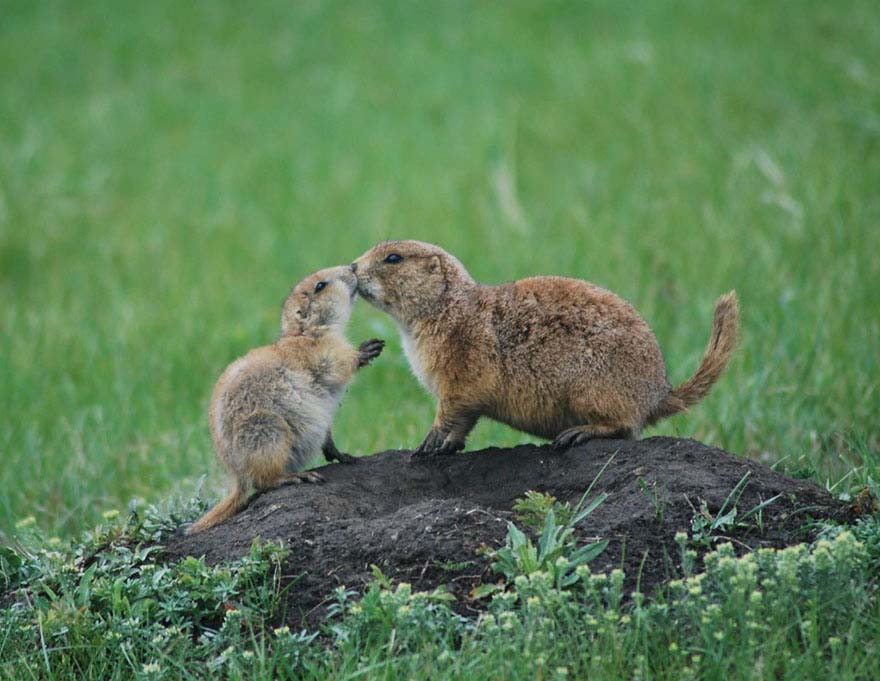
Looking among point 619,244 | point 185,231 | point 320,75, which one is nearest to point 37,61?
point 320,75

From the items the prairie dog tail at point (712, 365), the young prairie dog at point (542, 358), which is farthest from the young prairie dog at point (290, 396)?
the prairie dog tail at point (712, 365)

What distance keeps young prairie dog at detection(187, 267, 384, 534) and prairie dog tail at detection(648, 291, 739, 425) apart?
4.45ft

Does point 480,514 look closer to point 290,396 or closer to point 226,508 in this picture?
point 290,396

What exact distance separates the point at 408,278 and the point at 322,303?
439 millimetres

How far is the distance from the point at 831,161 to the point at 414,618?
7.76 m

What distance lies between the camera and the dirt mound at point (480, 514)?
438 centimetres

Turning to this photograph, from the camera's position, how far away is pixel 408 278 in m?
5.79

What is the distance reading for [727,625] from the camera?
12.5ft

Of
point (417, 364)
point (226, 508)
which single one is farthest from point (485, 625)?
point (417, 364)

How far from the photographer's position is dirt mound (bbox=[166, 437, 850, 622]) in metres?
4.38

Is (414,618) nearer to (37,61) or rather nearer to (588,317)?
(588,317)

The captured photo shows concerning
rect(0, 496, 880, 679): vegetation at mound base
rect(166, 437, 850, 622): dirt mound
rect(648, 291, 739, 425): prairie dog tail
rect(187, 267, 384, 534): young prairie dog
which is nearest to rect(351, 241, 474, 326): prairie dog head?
rect(187, 267, 384, 534): young prairie dog

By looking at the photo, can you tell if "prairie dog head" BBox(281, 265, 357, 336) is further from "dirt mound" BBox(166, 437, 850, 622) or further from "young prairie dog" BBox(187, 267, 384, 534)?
"dirt mound" BBox(166, 437, 850, 622)

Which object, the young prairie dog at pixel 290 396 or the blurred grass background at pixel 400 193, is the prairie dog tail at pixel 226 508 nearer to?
the young prairie dog at pixel 290 396
